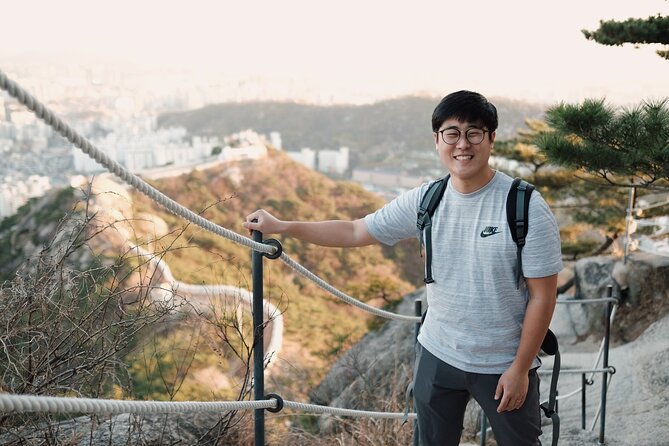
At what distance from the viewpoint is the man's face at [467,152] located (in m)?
1.38

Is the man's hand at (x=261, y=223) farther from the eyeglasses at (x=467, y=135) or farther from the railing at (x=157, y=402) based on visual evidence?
the eyeglasses at (x=467, y=135)

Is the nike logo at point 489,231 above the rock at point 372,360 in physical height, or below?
above

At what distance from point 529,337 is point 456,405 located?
0.93 ft

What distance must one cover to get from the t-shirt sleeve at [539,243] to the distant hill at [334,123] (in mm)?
39996

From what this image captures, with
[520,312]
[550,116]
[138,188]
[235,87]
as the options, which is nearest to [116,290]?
[138,188]

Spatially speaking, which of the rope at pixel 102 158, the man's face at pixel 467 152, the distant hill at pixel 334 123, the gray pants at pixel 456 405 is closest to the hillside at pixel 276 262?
the rope at pixel 102 158

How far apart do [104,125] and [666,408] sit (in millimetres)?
55590

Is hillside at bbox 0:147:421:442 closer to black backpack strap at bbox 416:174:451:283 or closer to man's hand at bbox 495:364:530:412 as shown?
black backpack strap at bbox 416:174:451:283

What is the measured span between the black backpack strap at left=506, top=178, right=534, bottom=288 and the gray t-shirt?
11 mm

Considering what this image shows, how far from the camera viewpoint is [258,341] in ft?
4.61

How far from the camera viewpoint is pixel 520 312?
141 centimetres

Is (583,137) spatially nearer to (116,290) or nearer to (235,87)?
(116,290)

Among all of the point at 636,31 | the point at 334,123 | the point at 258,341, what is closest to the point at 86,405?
the point at 258,341

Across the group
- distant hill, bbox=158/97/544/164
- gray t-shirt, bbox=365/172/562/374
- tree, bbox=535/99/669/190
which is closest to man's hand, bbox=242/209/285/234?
gray t-shirt, bbox=365/172/562/374
